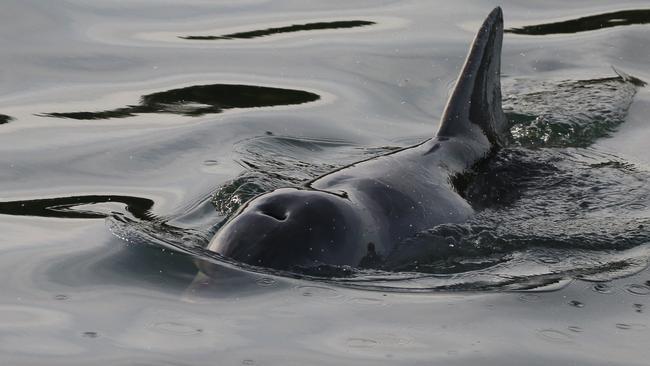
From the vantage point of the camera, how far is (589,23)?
1455 centimetres

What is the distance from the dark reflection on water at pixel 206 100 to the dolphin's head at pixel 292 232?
160 inches

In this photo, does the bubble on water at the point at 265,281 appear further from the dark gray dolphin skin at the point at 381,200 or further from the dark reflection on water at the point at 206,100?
the dark reflection on water at the point at 206,100

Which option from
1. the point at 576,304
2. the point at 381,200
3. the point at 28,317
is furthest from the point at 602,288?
the point at 28,317

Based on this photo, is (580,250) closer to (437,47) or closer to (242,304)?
(242,304)

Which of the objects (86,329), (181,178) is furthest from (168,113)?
(86,329)

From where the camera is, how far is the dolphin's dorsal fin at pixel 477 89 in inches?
369

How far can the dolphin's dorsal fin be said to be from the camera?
9.37 meters

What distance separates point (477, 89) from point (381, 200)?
193 centimetres

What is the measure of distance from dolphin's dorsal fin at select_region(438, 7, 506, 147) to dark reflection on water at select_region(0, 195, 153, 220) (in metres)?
2.12

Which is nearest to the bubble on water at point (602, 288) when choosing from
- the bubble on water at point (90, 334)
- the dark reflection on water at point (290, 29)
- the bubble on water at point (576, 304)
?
the bubble on water at point (576, 304)

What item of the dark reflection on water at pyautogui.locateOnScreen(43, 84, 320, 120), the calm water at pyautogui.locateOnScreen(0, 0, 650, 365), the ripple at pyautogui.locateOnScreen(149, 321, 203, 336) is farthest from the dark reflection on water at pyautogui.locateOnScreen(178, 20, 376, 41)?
the ripple at pyautogui.locateOnScreen(149, 321, 203, 336)

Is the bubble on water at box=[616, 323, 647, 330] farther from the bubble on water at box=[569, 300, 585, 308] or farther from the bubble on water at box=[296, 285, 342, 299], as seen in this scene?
the bubble on water at box=[296, 285, 342, 299]

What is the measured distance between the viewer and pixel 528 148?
1031 centimetres

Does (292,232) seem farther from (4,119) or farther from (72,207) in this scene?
(4,119)
